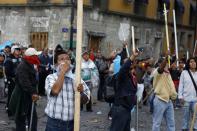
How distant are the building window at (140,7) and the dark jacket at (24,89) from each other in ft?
72.7

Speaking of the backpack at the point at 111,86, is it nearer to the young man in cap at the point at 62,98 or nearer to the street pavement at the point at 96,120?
the young man in cap at the point at 62,98

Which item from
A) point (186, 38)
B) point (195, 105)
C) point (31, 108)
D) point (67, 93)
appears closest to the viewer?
point (67, 93)

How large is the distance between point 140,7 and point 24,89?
23099mm

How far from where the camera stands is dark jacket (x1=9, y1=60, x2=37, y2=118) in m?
8.32

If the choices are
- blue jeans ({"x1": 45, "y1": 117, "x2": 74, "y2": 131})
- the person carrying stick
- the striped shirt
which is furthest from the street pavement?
the striped shirt

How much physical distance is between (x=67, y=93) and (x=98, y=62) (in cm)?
1051

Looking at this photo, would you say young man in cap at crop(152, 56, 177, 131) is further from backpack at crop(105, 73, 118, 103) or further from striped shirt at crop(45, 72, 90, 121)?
striped shirt at crop(45, 72, 90, 121)

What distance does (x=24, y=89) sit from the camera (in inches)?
327

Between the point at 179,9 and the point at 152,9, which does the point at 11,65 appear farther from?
the point at 179,9

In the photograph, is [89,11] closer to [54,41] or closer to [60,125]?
[54,41]

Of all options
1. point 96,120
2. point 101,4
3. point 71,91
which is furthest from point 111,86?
point 101,4

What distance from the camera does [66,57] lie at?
6.02 m

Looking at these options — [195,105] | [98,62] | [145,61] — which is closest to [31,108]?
[195,105]

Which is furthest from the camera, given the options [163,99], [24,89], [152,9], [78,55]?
[152,9]
